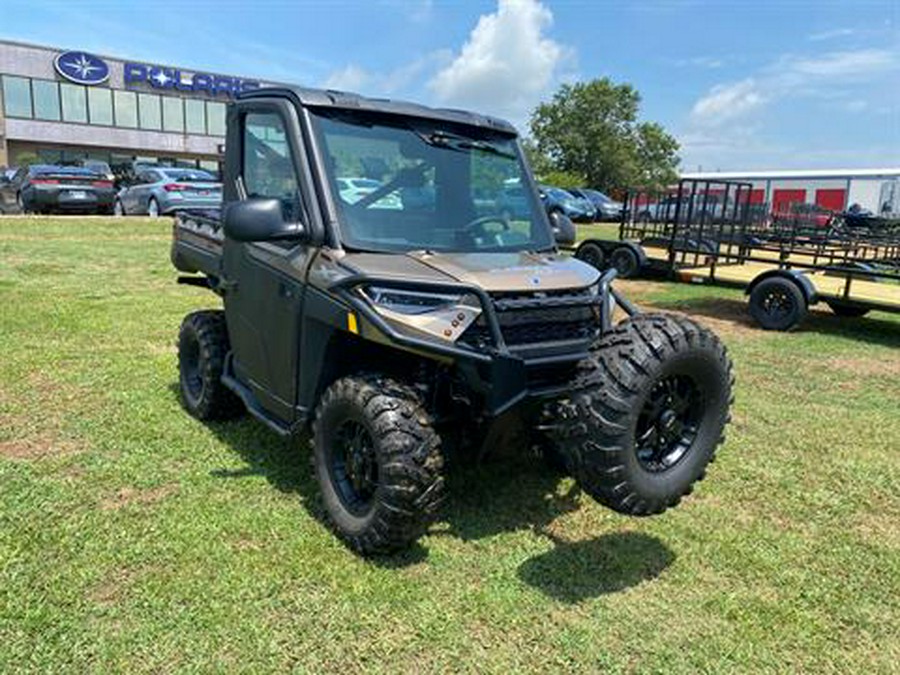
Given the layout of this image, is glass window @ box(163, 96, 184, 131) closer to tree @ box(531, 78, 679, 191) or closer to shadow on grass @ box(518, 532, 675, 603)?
tree @ box(531, 78, 679, 191)

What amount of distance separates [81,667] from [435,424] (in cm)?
162

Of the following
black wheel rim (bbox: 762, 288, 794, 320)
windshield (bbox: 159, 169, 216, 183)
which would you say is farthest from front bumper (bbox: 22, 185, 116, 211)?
black wheel rim (bbox: 762, 288, 794, 320)

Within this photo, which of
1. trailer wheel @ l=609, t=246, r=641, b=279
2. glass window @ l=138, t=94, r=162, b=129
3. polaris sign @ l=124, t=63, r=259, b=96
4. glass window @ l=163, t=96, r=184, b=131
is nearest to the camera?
trailer wheel @ l=609, t=246, r=641, b=279

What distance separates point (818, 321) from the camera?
10.4 metres

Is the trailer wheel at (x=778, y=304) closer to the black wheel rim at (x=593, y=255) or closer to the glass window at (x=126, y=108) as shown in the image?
the black wheel rim at (x=593, y=255)

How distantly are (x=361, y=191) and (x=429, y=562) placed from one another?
1.80 meters

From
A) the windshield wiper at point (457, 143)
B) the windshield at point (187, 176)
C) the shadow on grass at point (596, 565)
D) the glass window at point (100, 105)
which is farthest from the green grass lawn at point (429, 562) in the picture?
the glass window at point (100, 105)

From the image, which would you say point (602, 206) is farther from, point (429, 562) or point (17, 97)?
point (17, 97)

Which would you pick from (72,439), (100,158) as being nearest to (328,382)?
(72,439)

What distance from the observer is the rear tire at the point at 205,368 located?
4.77m

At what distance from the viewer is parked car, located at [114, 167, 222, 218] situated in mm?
17922

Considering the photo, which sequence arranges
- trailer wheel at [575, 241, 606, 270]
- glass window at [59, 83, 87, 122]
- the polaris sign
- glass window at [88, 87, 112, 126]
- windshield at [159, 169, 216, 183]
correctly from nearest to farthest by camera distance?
trailer wheel at [575, 241, 606, 270] < windshield at [159, 169, 216, 183] < glass window at [59, 83, 87, 122] < glass window at [88, 87, 112, 126] < the polaris sign

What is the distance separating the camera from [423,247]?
12.0ft

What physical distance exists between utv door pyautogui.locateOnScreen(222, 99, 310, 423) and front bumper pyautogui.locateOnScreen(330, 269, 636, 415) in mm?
541
